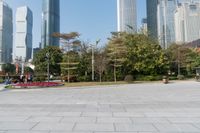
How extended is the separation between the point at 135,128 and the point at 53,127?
6.83ft

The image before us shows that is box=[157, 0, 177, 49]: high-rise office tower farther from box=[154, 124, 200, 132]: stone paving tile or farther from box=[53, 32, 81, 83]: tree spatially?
box=[154, 124, 200, 132]: stone paving tile

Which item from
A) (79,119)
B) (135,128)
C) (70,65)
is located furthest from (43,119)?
(70,65)

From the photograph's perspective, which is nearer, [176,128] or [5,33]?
[176,128]

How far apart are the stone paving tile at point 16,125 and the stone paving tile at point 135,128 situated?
7.55 feet

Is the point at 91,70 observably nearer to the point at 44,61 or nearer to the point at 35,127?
the point at 44,61

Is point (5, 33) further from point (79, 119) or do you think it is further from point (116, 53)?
point (79, 119)

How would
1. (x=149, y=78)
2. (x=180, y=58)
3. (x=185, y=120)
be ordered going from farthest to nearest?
(x=180, y=58), (x=149, y=78), (x=185, y=120)

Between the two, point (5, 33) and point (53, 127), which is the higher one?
point (5, 33)

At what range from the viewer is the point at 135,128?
23.7ft

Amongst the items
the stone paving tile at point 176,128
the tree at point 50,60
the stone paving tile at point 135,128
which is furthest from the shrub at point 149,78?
the stone paving tile at point 135,128

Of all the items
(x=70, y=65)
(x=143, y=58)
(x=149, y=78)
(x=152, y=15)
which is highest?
(x=152, y=15)

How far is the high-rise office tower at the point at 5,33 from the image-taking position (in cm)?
11217

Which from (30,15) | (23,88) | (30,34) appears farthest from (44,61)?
(30,15)

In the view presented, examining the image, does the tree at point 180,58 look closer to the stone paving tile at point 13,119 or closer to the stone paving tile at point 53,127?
the stone paving tile at point 13,119
